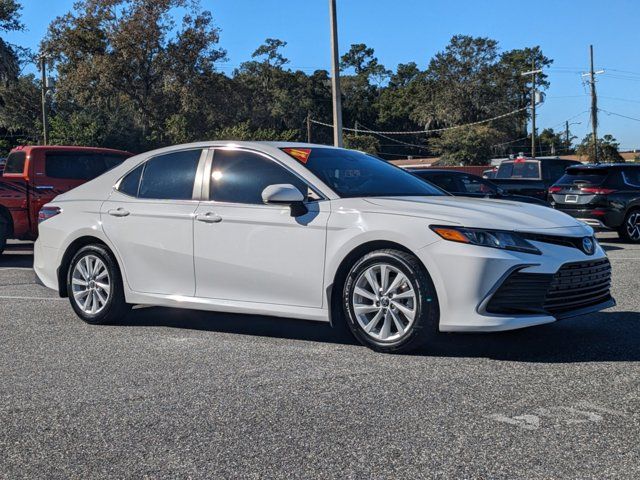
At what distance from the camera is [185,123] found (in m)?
49.4

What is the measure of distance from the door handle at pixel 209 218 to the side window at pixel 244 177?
15cm

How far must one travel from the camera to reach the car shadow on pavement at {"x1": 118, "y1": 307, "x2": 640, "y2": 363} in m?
5.55

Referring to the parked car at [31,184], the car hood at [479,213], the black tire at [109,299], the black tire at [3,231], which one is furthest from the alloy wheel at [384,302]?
the black tire at [3,231]

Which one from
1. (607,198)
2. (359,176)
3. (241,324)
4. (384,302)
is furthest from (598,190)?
(384,302)

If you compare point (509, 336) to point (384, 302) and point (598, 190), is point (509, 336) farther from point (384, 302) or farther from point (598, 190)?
point (598, 190)

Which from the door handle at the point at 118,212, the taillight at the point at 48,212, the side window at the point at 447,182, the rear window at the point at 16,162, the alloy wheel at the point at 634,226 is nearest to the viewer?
the door handle at the point at 118,212

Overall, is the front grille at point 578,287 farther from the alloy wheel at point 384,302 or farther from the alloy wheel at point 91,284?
the alloy wheel at point 91,284

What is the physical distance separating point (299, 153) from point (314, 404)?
2588 millimetres

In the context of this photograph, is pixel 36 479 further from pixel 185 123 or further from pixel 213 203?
pixel 185 123

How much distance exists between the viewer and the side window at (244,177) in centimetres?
630

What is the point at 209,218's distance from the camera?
6414 mm

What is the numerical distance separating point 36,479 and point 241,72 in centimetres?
9034

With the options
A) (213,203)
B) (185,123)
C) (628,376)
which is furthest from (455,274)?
(185,123)

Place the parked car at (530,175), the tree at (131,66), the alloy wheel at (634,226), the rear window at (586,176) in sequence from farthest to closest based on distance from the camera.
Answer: the tree at (131,66), the parked car at (530,175), the rear window at (586,176), the alloy wheel at (634,226)
